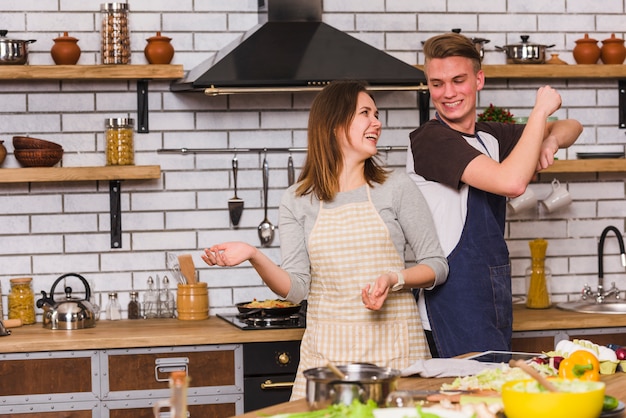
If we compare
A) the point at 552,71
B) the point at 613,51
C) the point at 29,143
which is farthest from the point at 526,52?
the point at 29,143

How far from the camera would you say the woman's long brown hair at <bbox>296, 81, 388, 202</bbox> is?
10.5ft

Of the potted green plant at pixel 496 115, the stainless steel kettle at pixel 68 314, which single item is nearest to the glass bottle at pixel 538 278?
the potted green plant at pixel 496 115

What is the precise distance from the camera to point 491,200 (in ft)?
10.8

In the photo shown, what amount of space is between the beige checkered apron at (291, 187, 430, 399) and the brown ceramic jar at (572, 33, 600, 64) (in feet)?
7.43

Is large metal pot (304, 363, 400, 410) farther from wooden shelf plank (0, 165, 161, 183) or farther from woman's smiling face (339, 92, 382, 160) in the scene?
wooden shelf plank (0, 165, 161, 183)

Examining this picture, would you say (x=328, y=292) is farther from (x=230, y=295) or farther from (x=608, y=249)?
(x=608, y=249)

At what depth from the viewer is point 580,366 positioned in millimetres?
2391

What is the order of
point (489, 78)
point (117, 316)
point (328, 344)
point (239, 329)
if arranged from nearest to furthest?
1. point (328, 344)
2. point (239, 329)
3. point (117, 316)
4. point (489, 78)

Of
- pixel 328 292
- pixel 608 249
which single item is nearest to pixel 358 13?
pixel 608 249

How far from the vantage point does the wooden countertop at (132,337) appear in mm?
4023

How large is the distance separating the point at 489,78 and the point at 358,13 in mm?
761

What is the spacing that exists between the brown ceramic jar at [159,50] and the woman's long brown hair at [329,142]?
4.94 feet

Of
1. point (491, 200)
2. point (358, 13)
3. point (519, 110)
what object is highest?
point (358, 13)

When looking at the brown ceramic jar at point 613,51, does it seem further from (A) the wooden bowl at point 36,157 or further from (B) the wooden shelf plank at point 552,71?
(A) the wooden bowl at point 36,157
